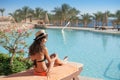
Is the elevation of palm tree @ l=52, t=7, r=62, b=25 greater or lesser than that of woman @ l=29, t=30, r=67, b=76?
greater

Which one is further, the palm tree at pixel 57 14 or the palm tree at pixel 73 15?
the palm tree at pixel 57 14

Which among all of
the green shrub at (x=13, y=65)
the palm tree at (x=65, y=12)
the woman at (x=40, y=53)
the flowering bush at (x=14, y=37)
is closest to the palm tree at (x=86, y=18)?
the palm tree at (x=65, y=12)

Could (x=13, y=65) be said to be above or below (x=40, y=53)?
below

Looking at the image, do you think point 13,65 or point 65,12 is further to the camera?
point 65,12

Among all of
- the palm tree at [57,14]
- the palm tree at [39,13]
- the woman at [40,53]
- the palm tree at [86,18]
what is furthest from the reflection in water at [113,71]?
the palm tree at [39,13]

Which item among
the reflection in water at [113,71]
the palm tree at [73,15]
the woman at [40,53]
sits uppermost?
the palm tree at [73,15]

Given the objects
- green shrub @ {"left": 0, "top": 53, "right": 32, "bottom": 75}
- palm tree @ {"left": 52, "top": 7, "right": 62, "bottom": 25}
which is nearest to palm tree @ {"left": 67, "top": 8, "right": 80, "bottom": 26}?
palm tree @ {"left": 52, "top": 7, "right": 62, "bottom": 25}

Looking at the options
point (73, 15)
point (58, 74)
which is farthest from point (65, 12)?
point (58, 74)

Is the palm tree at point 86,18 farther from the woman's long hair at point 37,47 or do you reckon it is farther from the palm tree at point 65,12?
the woman's long hair at point 37,47

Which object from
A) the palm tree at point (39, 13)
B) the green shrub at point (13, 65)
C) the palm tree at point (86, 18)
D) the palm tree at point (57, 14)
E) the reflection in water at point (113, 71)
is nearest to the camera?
the green shrub at point (13, 65)

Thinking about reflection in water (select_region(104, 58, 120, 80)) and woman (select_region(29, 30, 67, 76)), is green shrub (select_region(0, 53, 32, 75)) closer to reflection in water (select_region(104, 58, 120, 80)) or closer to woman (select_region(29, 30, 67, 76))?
woman (select_region(29, 30, 67, 76))

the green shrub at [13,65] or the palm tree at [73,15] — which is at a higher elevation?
the palm tree at [73,15]

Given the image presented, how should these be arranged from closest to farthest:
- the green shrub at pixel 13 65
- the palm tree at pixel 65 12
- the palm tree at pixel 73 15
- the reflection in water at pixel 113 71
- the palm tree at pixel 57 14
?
the green shrub at pixel 13 65 < the reflection in water at pixel 113 71 < the palm tree at pixel 73 15 < the palm tree at pixel 65 12 < the palm tree at pixel 57 14

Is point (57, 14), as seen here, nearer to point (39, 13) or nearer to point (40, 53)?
point (39, 13)
